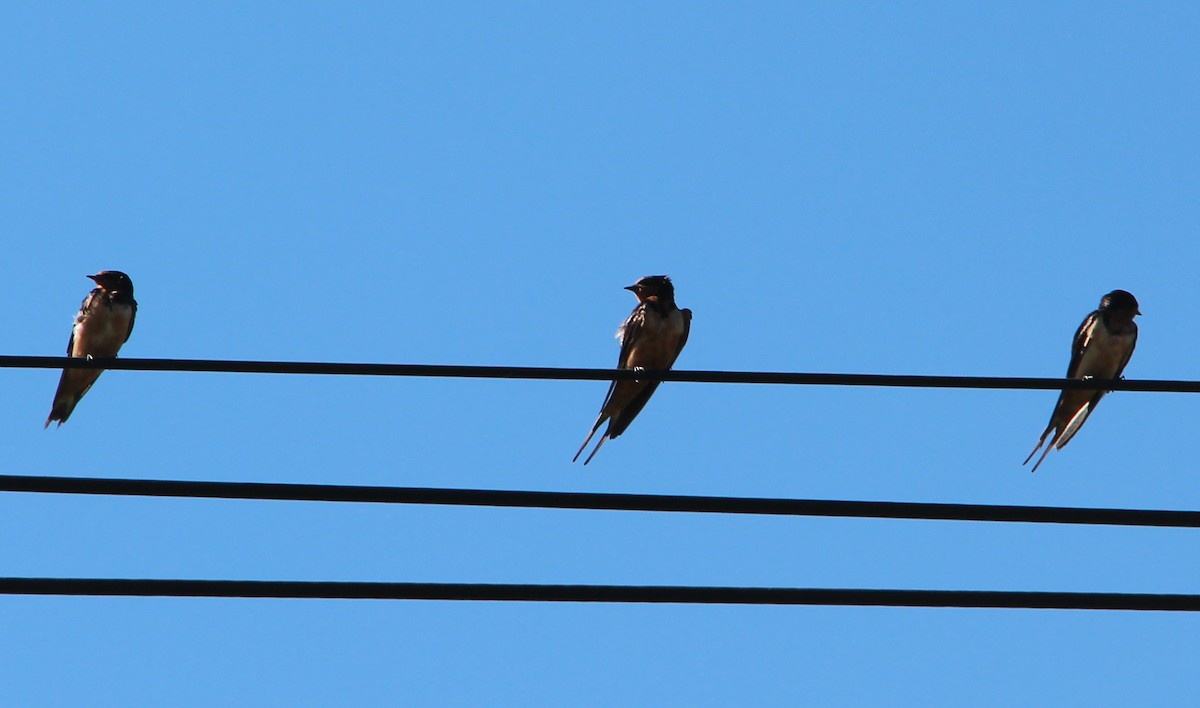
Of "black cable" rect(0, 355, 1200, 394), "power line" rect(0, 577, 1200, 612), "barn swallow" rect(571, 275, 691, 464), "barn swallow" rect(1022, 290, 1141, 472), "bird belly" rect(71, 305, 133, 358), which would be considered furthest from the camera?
"bird belly" rect(71, 305, 133, 358)

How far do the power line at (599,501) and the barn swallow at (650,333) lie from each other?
600 centimetres

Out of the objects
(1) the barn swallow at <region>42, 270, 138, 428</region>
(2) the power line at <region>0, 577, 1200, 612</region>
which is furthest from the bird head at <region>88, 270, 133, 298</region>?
(2) the power line at <region>0, 577, 1200, 612</region>

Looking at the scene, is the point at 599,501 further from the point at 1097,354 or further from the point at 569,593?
the point at 1097,354

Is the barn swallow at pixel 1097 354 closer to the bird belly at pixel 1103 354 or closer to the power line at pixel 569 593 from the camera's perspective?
the bird belly at pixel 1103 354

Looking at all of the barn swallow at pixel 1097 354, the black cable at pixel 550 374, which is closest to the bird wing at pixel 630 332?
the barn swallow at pixel 1097 354

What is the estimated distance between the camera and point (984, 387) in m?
5.47

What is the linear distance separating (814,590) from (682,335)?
6.76 m

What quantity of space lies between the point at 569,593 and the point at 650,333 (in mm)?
6751

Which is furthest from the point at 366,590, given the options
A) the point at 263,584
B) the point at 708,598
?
the point at 708,598

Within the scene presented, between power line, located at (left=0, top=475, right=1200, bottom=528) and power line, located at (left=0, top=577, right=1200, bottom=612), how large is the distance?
26cm

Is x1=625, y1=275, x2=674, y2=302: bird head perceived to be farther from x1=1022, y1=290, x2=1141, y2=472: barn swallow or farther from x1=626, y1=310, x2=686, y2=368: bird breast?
x1=1022, y1=290, x2=1141, y2=472: barn swallow

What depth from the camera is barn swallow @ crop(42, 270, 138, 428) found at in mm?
11312

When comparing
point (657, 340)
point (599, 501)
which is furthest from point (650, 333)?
point (599, 501)

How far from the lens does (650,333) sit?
11000 millimetres
